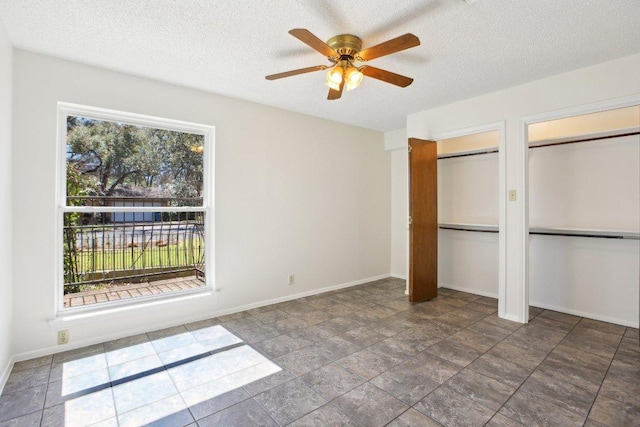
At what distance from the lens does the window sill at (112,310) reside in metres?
2.68

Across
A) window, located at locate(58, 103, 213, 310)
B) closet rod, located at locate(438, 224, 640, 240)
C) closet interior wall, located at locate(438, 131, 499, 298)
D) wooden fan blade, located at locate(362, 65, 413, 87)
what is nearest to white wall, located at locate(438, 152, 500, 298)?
closet interior wall, located at locate(438, 131, 499, 298)

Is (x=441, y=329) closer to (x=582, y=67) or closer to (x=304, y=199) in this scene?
(x=304, y=199)

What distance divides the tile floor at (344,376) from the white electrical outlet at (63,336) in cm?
10

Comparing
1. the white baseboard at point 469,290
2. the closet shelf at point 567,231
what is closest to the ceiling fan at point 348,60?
the closet shelf at point 567,231

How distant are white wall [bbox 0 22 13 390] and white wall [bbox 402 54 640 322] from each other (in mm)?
4159

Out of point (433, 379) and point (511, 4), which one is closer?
point (511, 4)

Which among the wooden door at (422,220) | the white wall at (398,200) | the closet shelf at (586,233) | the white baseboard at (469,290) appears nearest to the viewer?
Result: the closet shelf at (586,233)

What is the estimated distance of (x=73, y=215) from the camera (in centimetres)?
284

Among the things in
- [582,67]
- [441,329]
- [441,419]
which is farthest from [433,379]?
[582,67]

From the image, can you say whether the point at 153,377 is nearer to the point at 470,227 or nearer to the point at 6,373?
the point at 6,373

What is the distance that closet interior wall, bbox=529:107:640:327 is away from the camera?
322 centimetres

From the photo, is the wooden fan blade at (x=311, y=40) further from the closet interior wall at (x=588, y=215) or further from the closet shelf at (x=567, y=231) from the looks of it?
the closet shelf at (x=567, y=231)

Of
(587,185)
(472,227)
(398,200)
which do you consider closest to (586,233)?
(587,185)

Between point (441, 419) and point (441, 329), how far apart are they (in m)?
1.40
